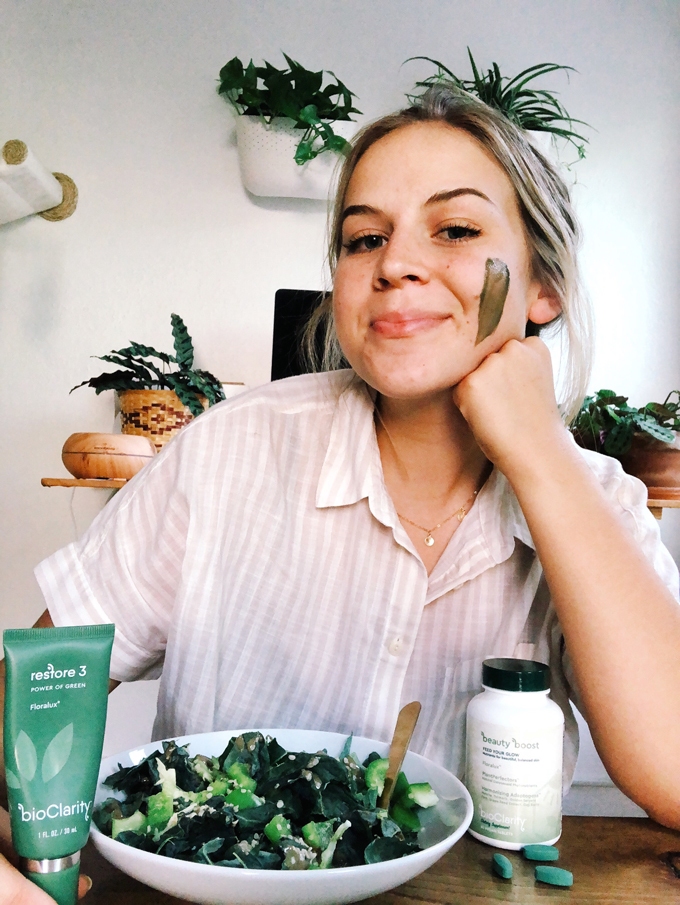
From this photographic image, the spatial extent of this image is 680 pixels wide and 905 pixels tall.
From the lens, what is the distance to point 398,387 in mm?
777

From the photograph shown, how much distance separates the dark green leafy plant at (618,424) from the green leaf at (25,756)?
1.35 meters

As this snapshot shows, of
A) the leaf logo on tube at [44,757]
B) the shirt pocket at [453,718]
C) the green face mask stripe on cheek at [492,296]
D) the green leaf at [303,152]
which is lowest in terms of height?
the shirt pocket at [453,718]

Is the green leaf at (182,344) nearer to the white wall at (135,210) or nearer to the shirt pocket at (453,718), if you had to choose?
the white wall at (135,210)

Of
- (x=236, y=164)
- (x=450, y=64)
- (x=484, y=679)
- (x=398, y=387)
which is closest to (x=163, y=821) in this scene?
(x=484, y=679)

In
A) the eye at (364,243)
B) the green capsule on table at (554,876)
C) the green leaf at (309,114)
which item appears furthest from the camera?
the green leaf at (309,114)

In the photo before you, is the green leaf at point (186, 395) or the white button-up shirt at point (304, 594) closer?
A: the white button-up shirt at point (304, 594)

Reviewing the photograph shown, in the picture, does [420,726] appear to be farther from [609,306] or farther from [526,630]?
[609,306]

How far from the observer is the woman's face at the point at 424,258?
775 millimetres

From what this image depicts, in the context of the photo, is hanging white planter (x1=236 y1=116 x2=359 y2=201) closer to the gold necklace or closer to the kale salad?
the gold necklace

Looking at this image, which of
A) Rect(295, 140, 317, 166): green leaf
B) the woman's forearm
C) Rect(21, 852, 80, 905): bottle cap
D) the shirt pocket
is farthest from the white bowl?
Rect(295, 140, 317, 166): green leaf

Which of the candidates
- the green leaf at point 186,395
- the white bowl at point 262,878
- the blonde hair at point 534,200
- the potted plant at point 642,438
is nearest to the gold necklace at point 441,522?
the blonde hair at point 534,200

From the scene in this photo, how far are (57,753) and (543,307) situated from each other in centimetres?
78

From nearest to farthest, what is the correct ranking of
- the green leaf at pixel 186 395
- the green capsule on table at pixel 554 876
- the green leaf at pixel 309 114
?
the green capsule on table at pixel 554 876
the green leaf at pixel 186 395
the green leaf at pixel 309 114

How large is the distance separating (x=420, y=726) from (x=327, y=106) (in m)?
1.52
